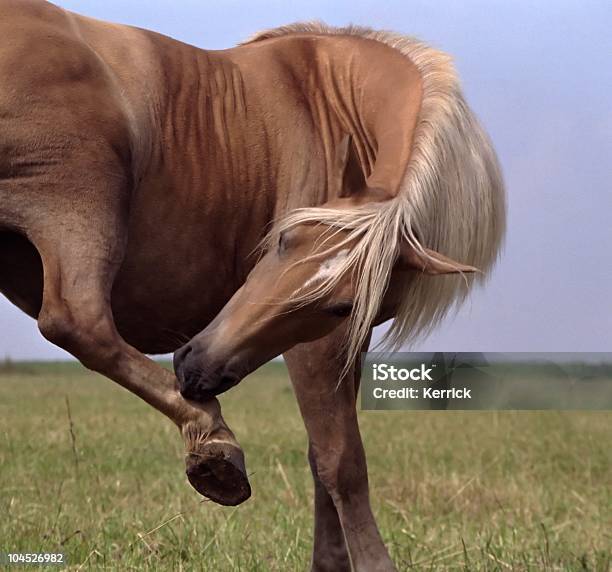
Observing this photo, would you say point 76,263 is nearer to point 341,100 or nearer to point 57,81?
point 57,81

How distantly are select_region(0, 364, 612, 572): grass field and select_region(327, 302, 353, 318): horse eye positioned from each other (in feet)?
4.92

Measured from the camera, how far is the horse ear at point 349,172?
3426mm

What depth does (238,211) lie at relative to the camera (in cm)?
384

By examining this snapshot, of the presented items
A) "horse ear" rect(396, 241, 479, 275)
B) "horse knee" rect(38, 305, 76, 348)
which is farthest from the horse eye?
"horse knee" rect(38, 305, 76, 348)

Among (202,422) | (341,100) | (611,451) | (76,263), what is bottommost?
(611,451)

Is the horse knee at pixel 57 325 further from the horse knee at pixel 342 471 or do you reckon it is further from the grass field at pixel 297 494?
the grass field at pixel 297 494

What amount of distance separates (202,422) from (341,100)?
1.50 meters

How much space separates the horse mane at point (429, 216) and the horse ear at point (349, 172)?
0.12 metres

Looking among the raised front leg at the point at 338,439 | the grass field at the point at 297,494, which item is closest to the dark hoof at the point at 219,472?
the raised front leg at the point at 338,439

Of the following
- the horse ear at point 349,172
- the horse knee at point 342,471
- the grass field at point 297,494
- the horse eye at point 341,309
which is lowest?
the grass field at point 297,494

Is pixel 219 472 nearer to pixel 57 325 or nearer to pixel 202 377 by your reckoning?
pixel 202 377

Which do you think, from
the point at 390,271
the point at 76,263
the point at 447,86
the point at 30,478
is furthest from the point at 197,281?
the point at 30,478

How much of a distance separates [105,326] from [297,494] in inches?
134

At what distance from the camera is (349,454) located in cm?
396
